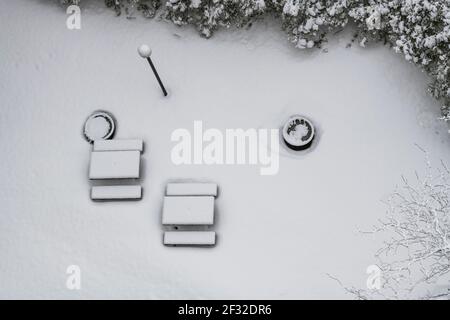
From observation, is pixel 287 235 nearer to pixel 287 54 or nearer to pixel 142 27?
pixel 287 54

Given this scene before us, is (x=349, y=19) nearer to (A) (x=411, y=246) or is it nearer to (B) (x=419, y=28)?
(B) (x=419, y=28)

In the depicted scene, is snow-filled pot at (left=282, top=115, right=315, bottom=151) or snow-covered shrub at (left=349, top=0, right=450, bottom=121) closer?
snow-covered shrub at (left=349, top=0, right=450, bottom=121)

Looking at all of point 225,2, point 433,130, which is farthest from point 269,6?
point 433,130

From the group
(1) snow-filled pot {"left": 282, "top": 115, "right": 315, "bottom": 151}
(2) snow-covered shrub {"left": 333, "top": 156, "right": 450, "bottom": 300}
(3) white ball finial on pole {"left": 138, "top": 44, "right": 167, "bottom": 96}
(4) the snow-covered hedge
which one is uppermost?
(4) the snow-covered hedge

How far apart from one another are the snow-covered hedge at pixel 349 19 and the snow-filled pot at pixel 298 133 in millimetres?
1187

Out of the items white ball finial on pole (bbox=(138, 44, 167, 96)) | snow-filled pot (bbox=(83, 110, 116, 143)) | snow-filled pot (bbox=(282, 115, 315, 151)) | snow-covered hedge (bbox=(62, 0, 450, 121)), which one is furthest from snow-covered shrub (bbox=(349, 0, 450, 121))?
snow-filled pot (bbox=(83, 110, 116, 143))

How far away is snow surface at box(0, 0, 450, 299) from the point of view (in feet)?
34.6

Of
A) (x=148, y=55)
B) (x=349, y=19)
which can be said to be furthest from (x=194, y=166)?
Result: (x=349, y=19)

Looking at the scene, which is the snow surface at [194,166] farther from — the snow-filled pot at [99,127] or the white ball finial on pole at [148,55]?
the white ball finial on pole at [148,55]

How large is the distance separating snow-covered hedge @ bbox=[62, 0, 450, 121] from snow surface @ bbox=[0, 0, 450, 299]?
28 centimetres

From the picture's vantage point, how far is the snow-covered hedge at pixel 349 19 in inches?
405

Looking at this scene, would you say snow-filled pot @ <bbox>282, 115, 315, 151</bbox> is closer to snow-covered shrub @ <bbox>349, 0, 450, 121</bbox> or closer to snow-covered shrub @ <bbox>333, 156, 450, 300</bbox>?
snow-covered shrub @ <bbox>333, 156, 450, 300</bbox>

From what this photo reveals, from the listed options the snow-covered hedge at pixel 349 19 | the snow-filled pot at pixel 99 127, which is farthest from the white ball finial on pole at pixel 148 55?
the snow-covered hedge at pixel 349 19

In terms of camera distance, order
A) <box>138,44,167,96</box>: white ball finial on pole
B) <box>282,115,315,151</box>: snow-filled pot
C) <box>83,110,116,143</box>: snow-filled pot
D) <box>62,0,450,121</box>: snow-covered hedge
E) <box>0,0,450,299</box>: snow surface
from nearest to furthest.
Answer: <box>62,0,450,121</box>: snow-covered hedge, <box>138,44,167,96</box>: white ball finial on pole, <box>0,0,450,299</box>: snow surface, <box>282,115,315,151</box>: snow-filled pot, <box>83,110,116,143</box>: snow-filled pot
